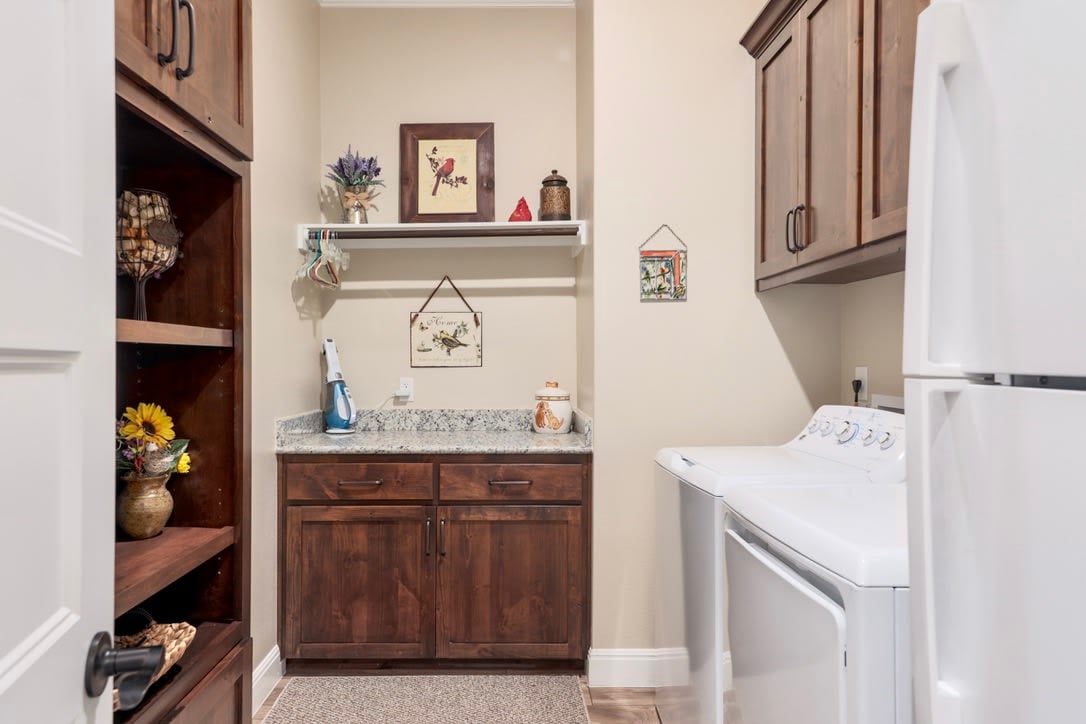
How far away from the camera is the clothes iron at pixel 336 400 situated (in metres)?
2.74

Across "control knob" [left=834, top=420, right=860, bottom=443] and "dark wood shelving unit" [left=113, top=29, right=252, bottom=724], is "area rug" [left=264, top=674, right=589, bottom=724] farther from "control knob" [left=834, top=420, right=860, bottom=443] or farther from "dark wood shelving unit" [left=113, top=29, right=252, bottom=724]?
"control knob" [left=834, top=420, right=860, bottom=443]

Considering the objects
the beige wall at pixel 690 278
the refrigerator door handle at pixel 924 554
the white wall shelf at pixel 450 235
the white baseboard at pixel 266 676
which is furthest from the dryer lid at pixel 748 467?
the white baseboard at pixel 266 676

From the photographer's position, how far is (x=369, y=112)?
3023 mm

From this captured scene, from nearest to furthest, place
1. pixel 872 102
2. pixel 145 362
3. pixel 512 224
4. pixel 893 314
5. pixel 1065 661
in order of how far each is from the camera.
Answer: pixel 1065 661
pixel 145 362
pixel 872 102
pixel 893 314
pixel 512 224

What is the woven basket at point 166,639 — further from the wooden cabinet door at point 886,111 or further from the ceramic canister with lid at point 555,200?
the ceramic canister with lid at point 555,200

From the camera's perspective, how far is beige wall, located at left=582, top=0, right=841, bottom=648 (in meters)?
2.39

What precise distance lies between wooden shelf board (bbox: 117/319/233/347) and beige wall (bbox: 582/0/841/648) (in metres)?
1.35

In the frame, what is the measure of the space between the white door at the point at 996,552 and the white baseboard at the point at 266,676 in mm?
2209

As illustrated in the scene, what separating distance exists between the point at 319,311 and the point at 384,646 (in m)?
1.48

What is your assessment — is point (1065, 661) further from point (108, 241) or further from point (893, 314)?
point (893, 314)

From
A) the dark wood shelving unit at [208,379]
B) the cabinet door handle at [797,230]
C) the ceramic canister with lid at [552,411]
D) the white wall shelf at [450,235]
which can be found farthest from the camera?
the ceramic canister with lid at [552,411]

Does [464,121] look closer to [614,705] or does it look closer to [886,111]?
[886,111]

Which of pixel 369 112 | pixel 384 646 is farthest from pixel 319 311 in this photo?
pixel 384 646

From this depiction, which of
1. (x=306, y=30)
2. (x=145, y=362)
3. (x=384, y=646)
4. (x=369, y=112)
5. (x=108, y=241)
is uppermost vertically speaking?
(x=306, y=30)
